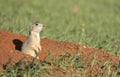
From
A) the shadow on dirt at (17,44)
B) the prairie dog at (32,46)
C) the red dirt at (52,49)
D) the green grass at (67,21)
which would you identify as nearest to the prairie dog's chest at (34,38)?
the prairie dog at (32,46)

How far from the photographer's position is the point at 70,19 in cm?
1625

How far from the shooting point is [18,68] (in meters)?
7.05

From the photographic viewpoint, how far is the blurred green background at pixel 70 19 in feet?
36.9

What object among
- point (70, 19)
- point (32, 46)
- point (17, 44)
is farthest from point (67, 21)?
point (32, 46)

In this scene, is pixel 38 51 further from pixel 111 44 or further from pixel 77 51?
pixel 111 44

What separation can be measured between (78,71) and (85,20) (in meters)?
9.01

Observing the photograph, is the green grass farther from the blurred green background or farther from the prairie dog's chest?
the prairie dog's chest

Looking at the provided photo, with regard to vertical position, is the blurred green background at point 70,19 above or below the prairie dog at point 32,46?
above

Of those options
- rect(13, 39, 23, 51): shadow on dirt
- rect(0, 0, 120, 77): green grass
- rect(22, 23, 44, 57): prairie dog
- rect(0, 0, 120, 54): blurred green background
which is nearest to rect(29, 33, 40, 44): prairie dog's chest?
rect(22, 23, 44, 57): prairie dog

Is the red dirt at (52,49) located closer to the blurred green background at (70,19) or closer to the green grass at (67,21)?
the green grass at (67,21)

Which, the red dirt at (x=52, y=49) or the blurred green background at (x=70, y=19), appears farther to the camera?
the blurred green background at (x=70, y=19)

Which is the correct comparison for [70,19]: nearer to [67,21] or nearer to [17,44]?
[67,21]

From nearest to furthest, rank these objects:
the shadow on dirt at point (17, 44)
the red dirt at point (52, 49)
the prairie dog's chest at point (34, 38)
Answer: the red dirt at point (52, 49), the prairie dog's chest at point (34, 38), the shadow on dirt at point (17, 44)

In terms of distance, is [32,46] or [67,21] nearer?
[32,46]
